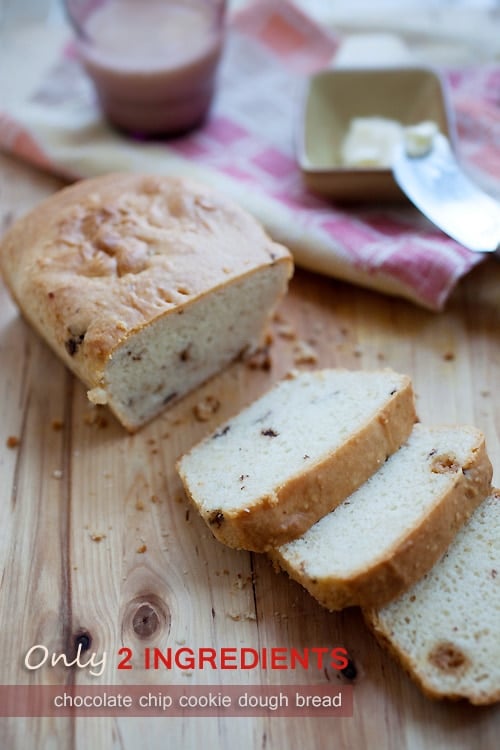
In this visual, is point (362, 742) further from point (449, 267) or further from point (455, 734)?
point (449, 267)

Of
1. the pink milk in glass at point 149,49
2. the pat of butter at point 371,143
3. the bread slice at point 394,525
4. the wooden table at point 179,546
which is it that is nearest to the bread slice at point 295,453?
the bread slice at point 394,525

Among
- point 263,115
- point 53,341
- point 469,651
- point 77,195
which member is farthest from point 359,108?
point 469,651

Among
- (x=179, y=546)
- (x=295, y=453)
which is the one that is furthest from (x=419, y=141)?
(x=179, y=546)

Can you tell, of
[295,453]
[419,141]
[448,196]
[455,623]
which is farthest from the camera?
[419,141]

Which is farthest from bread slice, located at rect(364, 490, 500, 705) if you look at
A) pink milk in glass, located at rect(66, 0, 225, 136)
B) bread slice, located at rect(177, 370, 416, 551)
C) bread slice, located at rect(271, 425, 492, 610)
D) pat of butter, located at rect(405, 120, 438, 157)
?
pink milk in glass, located at rect(66, 0, 225, 136)

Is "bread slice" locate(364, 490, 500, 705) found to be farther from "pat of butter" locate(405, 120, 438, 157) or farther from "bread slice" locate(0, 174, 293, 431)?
"pat of butter" locate(405, 120, 438, 157)

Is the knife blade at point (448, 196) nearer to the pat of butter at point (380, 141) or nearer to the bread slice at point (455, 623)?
the pat of butter at point (380, 141)

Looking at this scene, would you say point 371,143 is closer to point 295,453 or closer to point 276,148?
point 276,148
